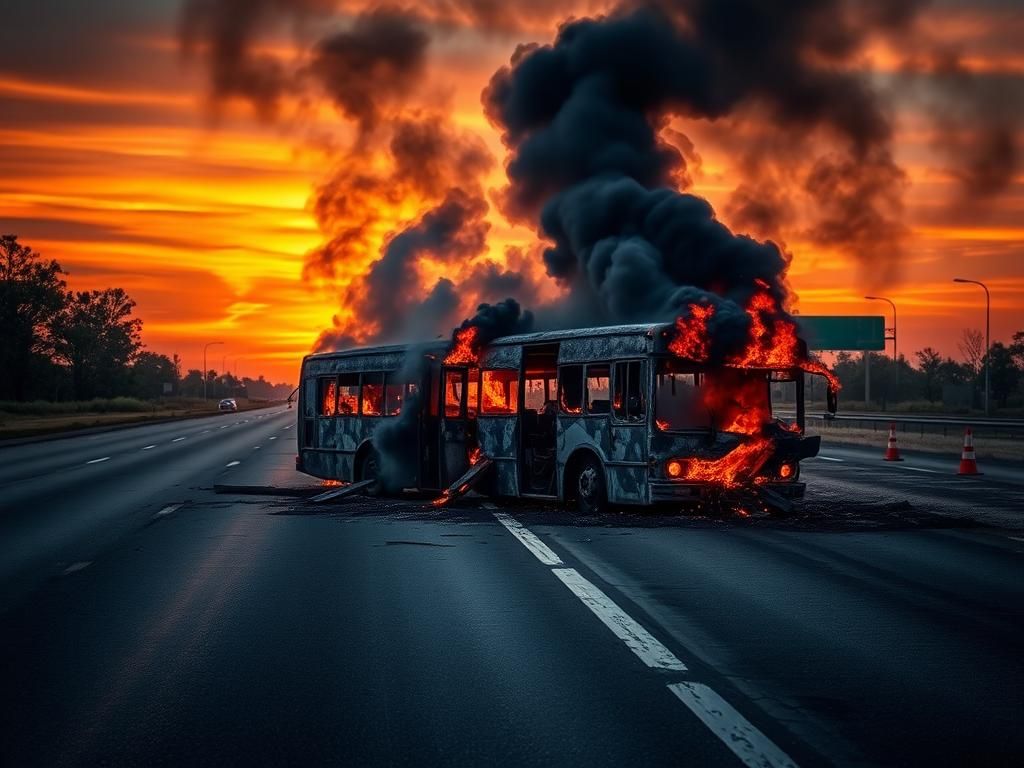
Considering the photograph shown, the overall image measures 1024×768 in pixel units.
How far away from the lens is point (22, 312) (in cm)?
11888

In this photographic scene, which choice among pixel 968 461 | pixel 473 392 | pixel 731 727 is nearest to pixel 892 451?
pixel 968 461

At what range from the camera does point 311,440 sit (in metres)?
24.2

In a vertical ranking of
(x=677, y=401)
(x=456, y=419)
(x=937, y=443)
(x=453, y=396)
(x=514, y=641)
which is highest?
(x=453, y=396)

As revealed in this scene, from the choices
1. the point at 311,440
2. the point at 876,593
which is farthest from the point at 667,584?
the point at 311,440

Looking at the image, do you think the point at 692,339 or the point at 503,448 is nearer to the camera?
the point at 692,339

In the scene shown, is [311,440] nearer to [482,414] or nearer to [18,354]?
[482,414]

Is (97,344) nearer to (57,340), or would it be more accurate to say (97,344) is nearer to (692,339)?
(57,340)

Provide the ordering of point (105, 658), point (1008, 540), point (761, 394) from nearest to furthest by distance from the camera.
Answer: point (105, 658), point (1008, 540), point (761, 394)

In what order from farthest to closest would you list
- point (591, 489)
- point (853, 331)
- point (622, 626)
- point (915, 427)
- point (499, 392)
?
point (853, 331)
point (915, 427)
point (499, 392)
point (591, 489)
point (622, 626)

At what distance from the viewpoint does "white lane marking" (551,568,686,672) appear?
7375 mm

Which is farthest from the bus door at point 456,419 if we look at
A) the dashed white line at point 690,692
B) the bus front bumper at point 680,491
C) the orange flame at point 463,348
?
the dashed white line at point 690,692

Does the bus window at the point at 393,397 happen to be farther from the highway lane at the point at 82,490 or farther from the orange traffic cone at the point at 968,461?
the orange traffic cone at the point at 968,461

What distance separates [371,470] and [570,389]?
5247 millimetres

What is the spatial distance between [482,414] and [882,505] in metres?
6.13
